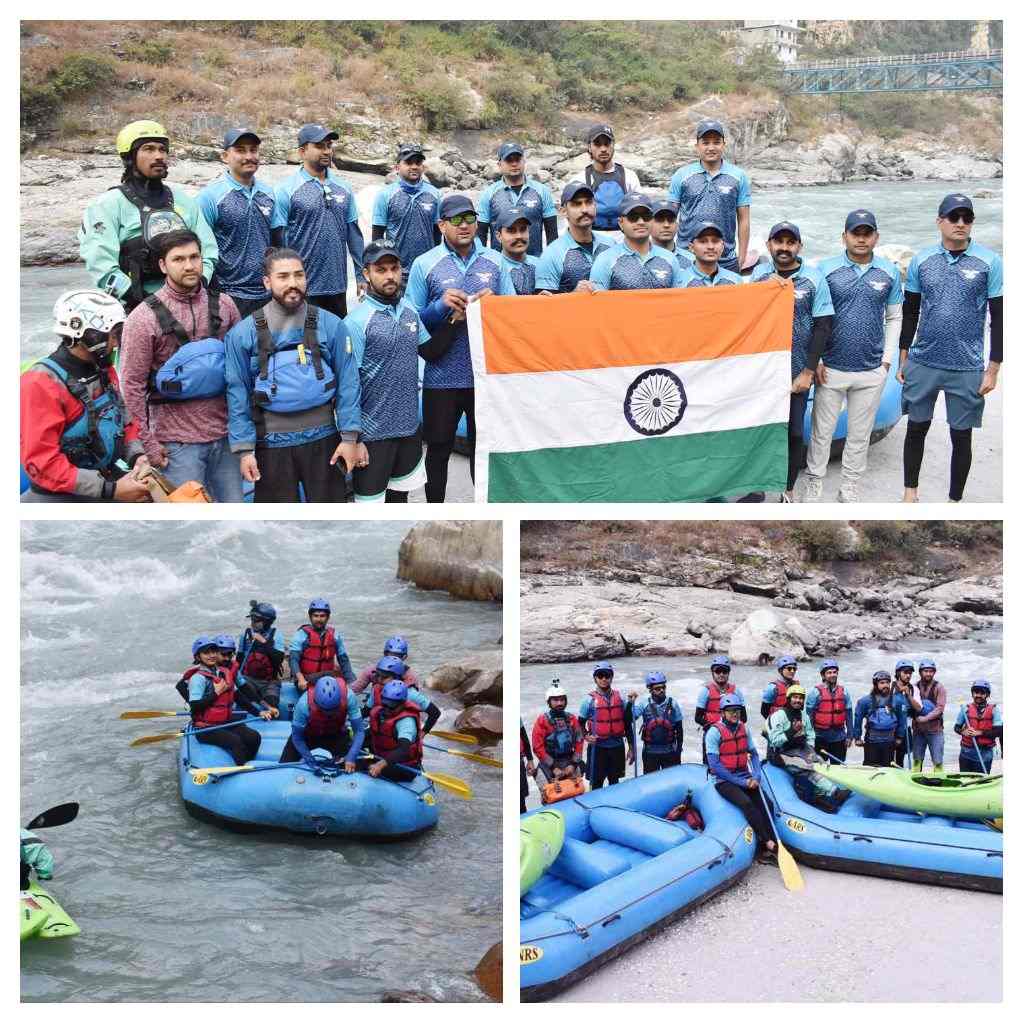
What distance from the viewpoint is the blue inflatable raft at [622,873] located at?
218 inches

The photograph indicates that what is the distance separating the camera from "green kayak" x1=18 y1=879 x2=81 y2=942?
19.7 feet

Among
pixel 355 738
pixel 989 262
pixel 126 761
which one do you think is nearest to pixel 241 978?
pixel 355 738

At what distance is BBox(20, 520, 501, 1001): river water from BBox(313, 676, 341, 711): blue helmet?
0.88m

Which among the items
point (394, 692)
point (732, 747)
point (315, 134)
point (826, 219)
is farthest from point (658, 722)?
point (826, 219)

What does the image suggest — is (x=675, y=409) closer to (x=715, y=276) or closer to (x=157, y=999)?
(x=715, y=276)

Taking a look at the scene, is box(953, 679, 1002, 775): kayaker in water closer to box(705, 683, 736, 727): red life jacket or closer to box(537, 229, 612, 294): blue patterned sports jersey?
box(705, 683, 736, 727): red life jacket

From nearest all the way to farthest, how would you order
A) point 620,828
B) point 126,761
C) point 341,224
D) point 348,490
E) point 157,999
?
point 348,490 → point 157,999 → point 341,224 → point 620,828 → point 126,761

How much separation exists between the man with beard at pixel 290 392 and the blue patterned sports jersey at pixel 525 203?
189 cm

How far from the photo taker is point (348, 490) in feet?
17.7

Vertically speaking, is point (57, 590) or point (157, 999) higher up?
point (57, 590)

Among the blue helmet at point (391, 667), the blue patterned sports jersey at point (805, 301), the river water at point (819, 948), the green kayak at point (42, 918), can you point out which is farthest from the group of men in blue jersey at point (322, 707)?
the blue patterned sports jersey at point (805, 301)

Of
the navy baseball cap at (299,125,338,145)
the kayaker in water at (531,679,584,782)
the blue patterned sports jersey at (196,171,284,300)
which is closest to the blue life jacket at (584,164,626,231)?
the navy baseball cap at (299,125,338,145)

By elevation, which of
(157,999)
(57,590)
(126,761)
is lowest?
(157,999)

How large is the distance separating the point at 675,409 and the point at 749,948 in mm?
2704
